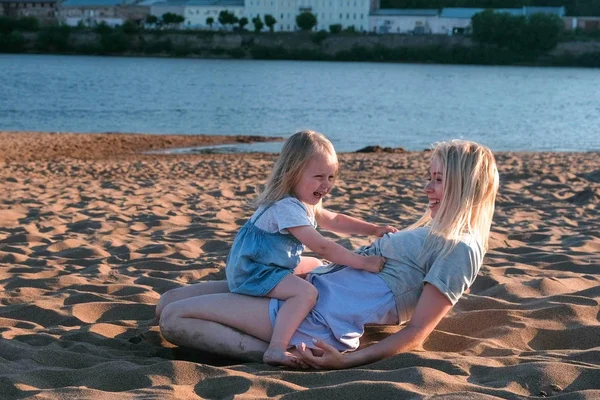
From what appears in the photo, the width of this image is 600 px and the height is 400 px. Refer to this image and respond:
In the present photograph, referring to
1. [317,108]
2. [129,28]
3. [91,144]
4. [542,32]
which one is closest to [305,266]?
[91,144]

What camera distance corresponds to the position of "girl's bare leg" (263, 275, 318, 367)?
3.17 metres

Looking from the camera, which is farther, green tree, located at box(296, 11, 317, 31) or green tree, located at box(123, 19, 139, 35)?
green tree, located at box(296, 11, 317, 31)

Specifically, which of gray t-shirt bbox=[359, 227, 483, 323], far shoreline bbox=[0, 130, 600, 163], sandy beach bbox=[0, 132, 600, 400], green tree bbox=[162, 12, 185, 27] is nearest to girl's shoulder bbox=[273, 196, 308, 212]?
gray t-shirt bbox=[359, 227, 483, 323]

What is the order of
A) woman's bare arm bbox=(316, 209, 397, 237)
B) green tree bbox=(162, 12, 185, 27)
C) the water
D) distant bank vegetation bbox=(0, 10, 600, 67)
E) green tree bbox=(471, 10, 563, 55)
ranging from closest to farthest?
woman's bare arm bbox=(316, 209, 397, 237) → the water → green tree bbox=(471, 10, 563, 55) → distant bank vegetation bbox=(0, 10, 600, 67) → green tree bbox=(162, 12, 185, 27)

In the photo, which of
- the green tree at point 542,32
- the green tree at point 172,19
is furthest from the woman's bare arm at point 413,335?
the green tree at point 172,19

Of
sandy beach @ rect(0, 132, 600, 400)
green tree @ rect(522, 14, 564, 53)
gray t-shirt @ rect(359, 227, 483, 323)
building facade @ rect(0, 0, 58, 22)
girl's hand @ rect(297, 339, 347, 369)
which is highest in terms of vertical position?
building facade @ rect(0, 0, 58, 22)

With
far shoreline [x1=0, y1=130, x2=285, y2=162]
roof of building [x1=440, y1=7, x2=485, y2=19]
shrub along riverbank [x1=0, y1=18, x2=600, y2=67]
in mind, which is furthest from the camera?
roof of building [x1=440, y1=7, x2=485, y2=19]

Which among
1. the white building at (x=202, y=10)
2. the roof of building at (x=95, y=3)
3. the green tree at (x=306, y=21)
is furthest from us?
the roof of building at (x=95, y=3)

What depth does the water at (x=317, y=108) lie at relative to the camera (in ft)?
78.5

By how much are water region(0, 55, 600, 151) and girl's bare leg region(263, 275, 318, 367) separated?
50.5ft

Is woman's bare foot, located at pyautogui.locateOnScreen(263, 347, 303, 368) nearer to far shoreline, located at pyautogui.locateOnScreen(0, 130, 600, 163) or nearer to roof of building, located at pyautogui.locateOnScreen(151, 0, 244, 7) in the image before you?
far shoreline, located at pyautogui.locateOnScreen(0, 130, 600, 163)

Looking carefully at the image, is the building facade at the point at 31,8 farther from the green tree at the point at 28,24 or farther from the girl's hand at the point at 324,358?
the girl's hand at the point at 324,358

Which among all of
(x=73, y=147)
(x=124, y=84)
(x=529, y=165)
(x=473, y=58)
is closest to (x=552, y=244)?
(x=529, y=165)

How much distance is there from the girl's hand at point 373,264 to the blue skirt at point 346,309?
34 millimetres
